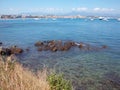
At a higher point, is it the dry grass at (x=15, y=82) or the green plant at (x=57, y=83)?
the dry grass at (x=15, y=82)

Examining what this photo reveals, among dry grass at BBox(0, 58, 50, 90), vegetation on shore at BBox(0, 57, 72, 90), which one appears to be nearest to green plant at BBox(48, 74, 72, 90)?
vegetation on shore at BBox(0, 57, 72, 90)

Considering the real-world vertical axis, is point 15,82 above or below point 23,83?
above

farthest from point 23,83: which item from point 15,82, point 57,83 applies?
point 57,83

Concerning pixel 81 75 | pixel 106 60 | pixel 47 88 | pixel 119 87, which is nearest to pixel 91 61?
pixel 106 60

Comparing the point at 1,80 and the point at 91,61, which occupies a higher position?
the point at 1,80

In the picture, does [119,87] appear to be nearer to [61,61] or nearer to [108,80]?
[108,80]

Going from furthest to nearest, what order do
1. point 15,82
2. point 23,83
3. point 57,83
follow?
point 57,83 < point 23,83 < point 15,82

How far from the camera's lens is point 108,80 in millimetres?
19062

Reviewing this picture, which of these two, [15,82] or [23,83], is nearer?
[15,82]

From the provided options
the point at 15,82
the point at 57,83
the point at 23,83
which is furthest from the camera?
the point at 57,83

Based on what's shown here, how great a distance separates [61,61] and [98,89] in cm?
1025

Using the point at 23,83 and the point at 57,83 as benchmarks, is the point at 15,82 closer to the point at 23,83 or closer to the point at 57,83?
the point at 23,83

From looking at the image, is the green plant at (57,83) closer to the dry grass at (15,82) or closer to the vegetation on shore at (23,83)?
the vegetation on shore at (23,83)

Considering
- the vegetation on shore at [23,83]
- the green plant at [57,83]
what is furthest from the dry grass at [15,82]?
the green plant at [57,83]
